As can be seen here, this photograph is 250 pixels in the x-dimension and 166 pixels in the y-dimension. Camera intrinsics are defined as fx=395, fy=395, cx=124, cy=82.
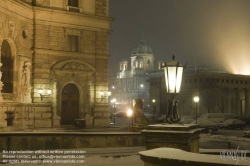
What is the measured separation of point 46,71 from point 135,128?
14930 millimetres

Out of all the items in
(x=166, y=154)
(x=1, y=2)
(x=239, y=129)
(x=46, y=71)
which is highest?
(x=1, y=2)

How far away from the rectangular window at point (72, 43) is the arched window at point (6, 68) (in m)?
6.35

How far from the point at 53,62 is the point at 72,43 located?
2841mm

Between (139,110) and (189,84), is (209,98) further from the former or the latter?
(139,110)

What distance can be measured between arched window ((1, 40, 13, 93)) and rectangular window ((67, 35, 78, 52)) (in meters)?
6.35

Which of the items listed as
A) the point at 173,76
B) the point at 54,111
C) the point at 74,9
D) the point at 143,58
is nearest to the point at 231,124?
the point at 54,111

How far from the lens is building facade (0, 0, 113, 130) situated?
3178 centimetres

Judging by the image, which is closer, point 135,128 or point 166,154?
point 166,154

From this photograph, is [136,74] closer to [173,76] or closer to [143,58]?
[143,58]

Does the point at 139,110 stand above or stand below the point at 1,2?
below

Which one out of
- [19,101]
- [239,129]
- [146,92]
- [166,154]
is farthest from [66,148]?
[146,92]

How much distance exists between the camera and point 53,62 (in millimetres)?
35531

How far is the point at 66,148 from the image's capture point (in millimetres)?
17719

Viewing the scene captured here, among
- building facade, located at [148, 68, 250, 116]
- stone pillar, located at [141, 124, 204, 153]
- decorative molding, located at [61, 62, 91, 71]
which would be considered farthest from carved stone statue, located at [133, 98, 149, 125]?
building facade, located at [148, 68, 250, 116]
